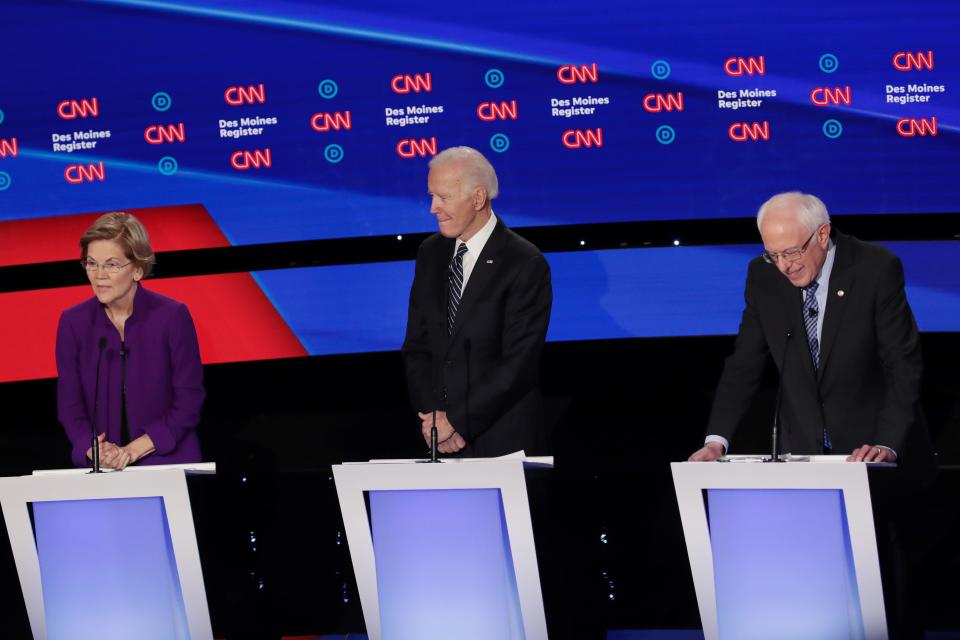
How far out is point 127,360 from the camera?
144 inches

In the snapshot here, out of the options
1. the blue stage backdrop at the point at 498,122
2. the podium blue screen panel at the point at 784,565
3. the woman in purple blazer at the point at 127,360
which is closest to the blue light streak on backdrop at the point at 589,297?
the blue stage backdrop at the point at 498,122

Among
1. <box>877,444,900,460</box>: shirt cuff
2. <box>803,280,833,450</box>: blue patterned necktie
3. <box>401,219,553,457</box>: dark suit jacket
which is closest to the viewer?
<box>877,444,900,460</box>: shirt cuff

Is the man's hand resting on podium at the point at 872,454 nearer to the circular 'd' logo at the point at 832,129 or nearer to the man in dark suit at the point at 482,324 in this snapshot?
the man in dark suit at the point at 482,324

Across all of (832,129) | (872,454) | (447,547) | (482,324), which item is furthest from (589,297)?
(447,547)

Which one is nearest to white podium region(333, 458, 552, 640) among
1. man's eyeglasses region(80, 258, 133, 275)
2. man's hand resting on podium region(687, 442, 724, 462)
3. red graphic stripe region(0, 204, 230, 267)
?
man's hand resting on podium region(687, 442, 724, 462)

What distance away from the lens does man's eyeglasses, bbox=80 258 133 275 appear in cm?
360

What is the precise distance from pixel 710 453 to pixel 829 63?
2359 millimetres

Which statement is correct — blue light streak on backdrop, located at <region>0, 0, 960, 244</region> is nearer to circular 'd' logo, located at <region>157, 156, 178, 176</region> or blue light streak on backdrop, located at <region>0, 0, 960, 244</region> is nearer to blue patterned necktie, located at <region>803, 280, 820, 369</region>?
circular 'd' logo, located at <region>157, 156, 178, 176</region>

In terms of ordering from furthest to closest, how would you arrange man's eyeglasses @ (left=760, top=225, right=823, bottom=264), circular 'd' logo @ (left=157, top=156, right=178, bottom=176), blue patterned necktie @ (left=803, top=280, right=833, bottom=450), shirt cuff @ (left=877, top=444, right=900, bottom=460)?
circular 'd' logo @ (left=157, top=156, right=178, bottom=176) → blue patterned necktie @ (left=803, top=280, right=833, bottom=450) → man's eyeglasses @ (left=760, top=225, right=823, bottom=264) → shirt cuff @ (left=877, top=444, right=900, bottom=460)

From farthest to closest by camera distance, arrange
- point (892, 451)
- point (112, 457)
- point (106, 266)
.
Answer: point (106, 266) → point (112, 457) → point (892, 451)

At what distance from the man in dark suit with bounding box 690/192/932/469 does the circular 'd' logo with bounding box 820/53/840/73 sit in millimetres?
1767

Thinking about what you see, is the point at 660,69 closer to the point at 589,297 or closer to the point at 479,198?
the point at 589,297

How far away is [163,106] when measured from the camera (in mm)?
5238

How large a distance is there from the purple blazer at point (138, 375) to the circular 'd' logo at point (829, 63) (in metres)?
2.82
